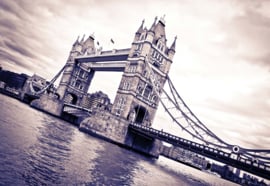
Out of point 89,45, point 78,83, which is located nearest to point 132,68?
point 78,83

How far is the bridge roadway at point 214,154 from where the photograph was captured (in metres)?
22.3

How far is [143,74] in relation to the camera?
39.9m

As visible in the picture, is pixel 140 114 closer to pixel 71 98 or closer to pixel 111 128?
pixel 111 128

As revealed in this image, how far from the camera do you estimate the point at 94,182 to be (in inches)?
338

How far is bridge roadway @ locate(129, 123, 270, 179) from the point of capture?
878 inches

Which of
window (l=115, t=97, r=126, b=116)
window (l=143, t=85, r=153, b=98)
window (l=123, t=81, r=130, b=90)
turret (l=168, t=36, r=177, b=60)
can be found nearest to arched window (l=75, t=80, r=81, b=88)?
window (l=115, t=97, r=126, b=116)

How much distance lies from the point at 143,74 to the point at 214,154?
65.2 ft

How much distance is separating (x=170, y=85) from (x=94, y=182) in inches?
1493

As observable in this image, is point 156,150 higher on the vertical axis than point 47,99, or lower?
lower

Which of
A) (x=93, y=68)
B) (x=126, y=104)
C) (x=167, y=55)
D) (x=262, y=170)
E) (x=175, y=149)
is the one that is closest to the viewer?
(x=262, y=170)

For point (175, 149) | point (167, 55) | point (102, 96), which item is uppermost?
point (167, 55)

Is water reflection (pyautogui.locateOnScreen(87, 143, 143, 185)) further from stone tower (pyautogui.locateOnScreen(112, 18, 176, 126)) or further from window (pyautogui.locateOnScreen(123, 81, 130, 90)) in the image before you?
window (pyautogui.locateOnScreen(123, 81, 130, 90))

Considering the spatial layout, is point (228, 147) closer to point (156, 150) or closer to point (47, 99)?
point (156, 150)

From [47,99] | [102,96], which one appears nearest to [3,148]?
[47,99]
